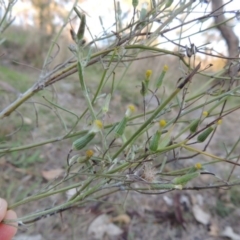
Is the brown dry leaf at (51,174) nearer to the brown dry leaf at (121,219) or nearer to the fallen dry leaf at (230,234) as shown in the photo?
the brown dry leaf at (121,219)

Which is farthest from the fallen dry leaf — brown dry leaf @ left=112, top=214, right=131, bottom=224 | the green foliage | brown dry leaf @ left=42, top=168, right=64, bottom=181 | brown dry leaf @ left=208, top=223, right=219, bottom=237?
the green foliage

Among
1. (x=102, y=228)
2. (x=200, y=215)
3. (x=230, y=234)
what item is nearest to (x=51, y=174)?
(x=102, y=228)

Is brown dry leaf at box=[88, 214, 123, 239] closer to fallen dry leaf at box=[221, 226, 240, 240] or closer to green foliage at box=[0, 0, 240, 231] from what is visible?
fallen dry leaf at box=[221, 226, 240, 240]

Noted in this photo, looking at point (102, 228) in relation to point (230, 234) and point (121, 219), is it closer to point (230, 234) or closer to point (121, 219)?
point (121, 219)

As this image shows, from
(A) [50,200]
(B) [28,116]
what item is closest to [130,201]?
(A) [50,200]

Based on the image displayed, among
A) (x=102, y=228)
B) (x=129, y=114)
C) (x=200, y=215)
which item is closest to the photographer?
(x=129, y=114)

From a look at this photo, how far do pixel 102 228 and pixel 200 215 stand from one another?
0.41m

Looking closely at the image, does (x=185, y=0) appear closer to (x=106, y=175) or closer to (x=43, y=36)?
(x=106, y=175)

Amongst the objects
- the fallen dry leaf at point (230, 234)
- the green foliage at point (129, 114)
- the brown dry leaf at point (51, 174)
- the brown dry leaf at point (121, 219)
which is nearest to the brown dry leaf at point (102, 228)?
the brown dry leaf at point (121, 219)

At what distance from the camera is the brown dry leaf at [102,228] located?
1.43 metres

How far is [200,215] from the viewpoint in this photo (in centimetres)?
158

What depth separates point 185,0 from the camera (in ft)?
1.97

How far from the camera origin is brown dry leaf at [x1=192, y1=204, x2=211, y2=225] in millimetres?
1555

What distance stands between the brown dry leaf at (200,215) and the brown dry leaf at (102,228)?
1.07ft
